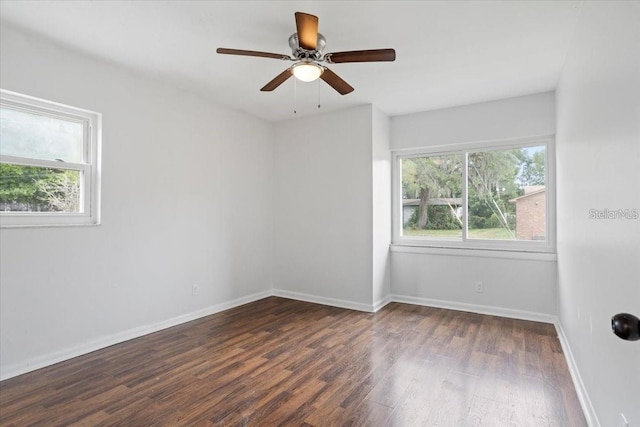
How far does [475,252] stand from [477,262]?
123mm

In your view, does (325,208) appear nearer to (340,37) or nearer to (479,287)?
(479,287)

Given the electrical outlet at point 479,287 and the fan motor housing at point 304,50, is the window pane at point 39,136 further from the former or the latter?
the electrical outlet at point 479,287

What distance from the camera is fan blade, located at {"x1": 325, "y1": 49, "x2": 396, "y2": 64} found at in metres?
2.16

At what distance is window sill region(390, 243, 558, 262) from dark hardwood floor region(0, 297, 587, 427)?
74 cm

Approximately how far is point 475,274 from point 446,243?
511mm

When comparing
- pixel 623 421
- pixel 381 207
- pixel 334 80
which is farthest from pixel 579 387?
pixel 334 80

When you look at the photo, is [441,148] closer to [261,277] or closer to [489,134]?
[489,134]

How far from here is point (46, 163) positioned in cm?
272

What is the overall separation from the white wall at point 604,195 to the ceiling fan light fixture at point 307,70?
1614 millimetres

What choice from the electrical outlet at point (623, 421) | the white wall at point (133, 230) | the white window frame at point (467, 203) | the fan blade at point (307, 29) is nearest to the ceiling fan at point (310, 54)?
the fan blade at point (307, 29)

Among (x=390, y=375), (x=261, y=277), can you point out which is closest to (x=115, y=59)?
(x=261, y=277)

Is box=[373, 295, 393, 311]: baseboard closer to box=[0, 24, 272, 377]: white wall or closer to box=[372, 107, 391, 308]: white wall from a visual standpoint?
box=[372, 107, 391, 308]: white wall

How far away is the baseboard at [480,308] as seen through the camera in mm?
3682

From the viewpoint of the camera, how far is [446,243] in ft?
14.1
